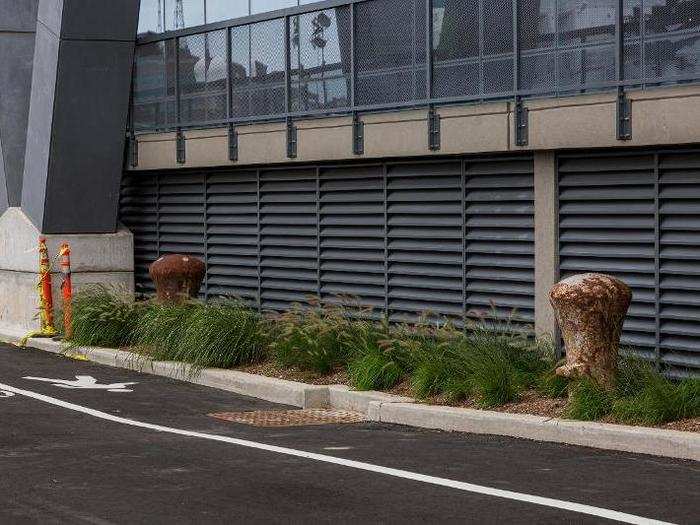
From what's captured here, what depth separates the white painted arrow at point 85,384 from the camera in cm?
1600

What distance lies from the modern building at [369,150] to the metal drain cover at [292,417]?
1.89 meters

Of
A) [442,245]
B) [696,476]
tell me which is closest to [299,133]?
[442,245]

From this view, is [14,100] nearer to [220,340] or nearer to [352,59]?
[352,59]

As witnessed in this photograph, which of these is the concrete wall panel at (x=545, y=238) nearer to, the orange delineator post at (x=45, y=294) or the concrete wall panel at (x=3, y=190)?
the orange delineator post at (x=45, y=294)

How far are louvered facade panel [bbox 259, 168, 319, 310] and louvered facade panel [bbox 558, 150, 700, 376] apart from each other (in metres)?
4.76

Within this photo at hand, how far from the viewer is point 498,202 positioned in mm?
15633

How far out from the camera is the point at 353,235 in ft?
58.4

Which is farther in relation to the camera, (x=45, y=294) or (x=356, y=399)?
(x=45, y=294)

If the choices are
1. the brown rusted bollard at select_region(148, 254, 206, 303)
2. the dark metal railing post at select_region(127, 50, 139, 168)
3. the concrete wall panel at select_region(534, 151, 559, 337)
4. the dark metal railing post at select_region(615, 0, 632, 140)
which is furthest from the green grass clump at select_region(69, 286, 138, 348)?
the dark metal railing post at select_region(615, 0, 632, 140)

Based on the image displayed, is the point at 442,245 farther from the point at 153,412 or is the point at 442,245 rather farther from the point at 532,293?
the point at 153,412

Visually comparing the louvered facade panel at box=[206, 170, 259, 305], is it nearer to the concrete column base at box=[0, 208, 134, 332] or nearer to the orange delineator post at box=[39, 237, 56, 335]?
the concrete column base at box=[0, 208, 134, 332]

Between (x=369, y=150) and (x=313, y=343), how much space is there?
292 centimetres

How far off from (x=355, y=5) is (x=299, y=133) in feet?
6.06

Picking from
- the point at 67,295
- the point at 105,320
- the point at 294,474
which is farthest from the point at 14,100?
the point at 294,474
